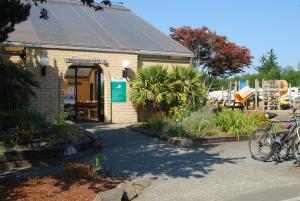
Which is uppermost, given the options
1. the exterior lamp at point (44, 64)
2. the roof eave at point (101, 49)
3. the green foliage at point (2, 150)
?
the roof eave at point (101, 49)

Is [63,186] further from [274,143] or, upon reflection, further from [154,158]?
[274,143]

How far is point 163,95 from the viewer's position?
17.8 metres

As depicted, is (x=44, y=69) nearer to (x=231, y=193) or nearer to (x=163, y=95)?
(x=163, y=95)

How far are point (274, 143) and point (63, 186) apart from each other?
508 centimetres

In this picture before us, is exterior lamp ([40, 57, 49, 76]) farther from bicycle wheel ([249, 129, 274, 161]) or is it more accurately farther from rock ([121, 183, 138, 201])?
rock ([121, 183, 138, 201])

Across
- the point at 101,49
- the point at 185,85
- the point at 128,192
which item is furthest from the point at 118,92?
the point at 128,192

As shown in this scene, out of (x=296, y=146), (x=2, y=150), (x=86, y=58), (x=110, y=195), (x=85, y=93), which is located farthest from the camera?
(x=85, y=93)

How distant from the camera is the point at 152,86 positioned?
17703 mm

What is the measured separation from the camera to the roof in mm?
17703

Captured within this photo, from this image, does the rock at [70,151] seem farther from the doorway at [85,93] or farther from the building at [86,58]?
the doorway at [85,93]

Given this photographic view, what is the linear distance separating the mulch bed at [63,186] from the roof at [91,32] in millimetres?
9837

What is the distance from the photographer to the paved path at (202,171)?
743 centimetres

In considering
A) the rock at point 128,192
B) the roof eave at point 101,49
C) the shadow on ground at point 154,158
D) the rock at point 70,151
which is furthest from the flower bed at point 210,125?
the rock at point 128,192

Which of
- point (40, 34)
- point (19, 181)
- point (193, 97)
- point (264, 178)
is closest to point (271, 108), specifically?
point (193, 97)
